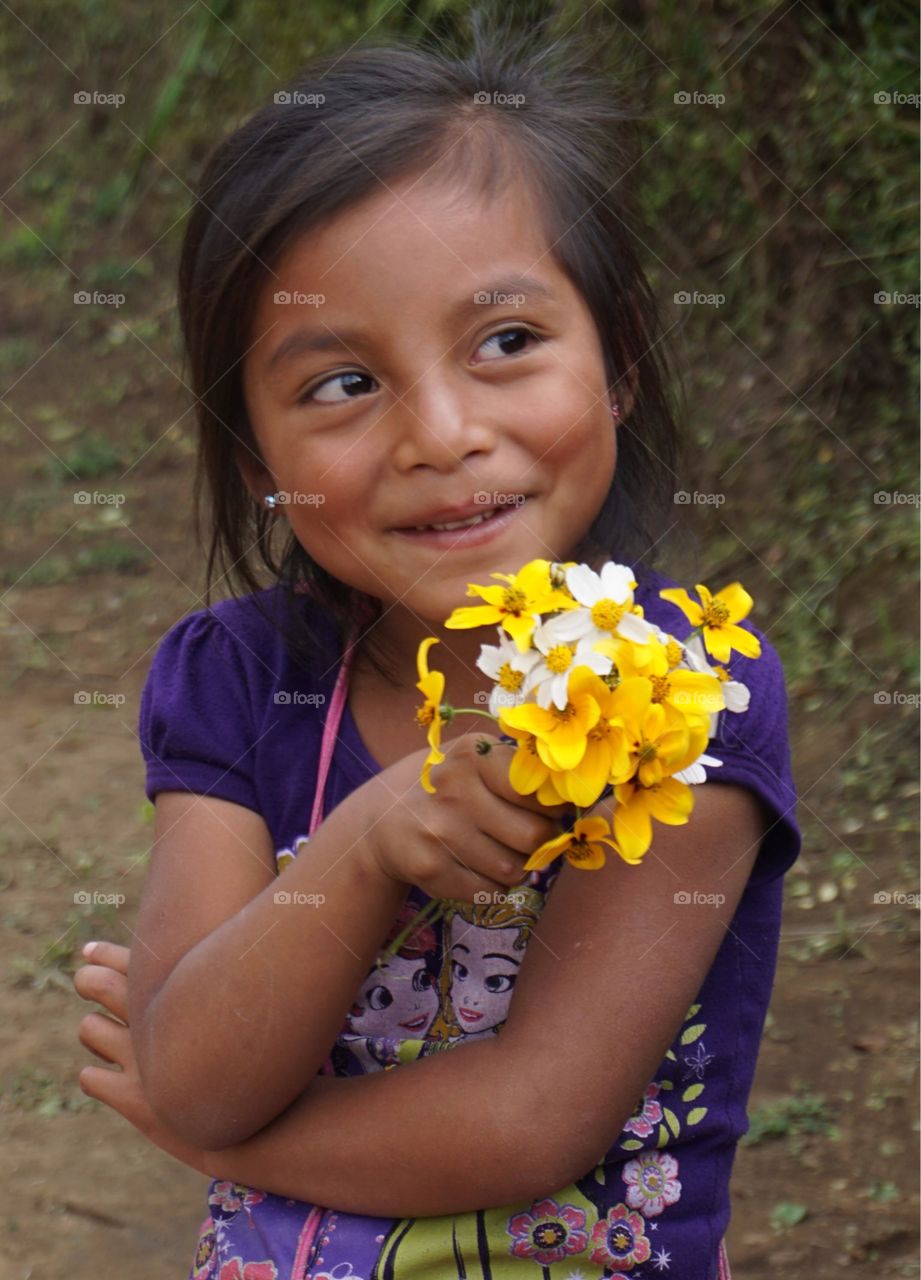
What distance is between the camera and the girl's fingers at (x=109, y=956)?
69.7 inches

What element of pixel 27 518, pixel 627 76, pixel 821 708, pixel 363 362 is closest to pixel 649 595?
pixel 363 362

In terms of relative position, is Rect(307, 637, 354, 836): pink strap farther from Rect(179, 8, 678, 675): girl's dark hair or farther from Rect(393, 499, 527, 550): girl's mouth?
Rect(393, 499, 527, 550): girl's mouth

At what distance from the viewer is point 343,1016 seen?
1.40 m

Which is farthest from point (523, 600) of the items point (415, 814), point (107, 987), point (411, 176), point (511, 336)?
point (107, 987)

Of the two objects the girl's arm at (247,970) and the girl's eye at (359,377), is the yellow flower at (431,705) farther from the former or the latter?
the girl's eye at (359,377)

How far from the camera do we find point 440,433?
55.6 inches

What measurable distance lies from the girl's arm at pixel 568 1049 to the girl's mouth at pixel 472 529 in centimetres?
30

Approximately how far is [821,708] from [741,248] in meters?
1.17

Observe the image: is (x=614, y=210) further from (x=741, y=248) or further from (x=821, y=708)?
(x=741, y=248)

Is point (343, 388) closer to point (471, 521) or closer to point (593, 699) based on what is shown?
→ point (471, 521)

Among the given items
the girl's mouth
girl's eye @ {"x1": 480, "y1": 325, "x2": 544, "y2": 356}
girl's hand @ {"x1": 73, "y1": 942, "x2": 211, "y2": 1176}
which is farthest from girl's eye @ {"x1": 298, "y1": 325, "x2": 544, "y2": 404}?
girl's hand @ {"x1": 73, "y1": 942, "x2": 211, "y2": 1176}

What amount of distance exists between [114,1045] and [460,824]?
0.70m

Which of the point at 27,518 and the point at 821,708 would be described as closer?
the point at 821,708

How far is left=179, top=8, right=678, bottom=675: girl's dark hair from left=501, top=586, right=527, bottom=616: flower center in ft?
1.81
